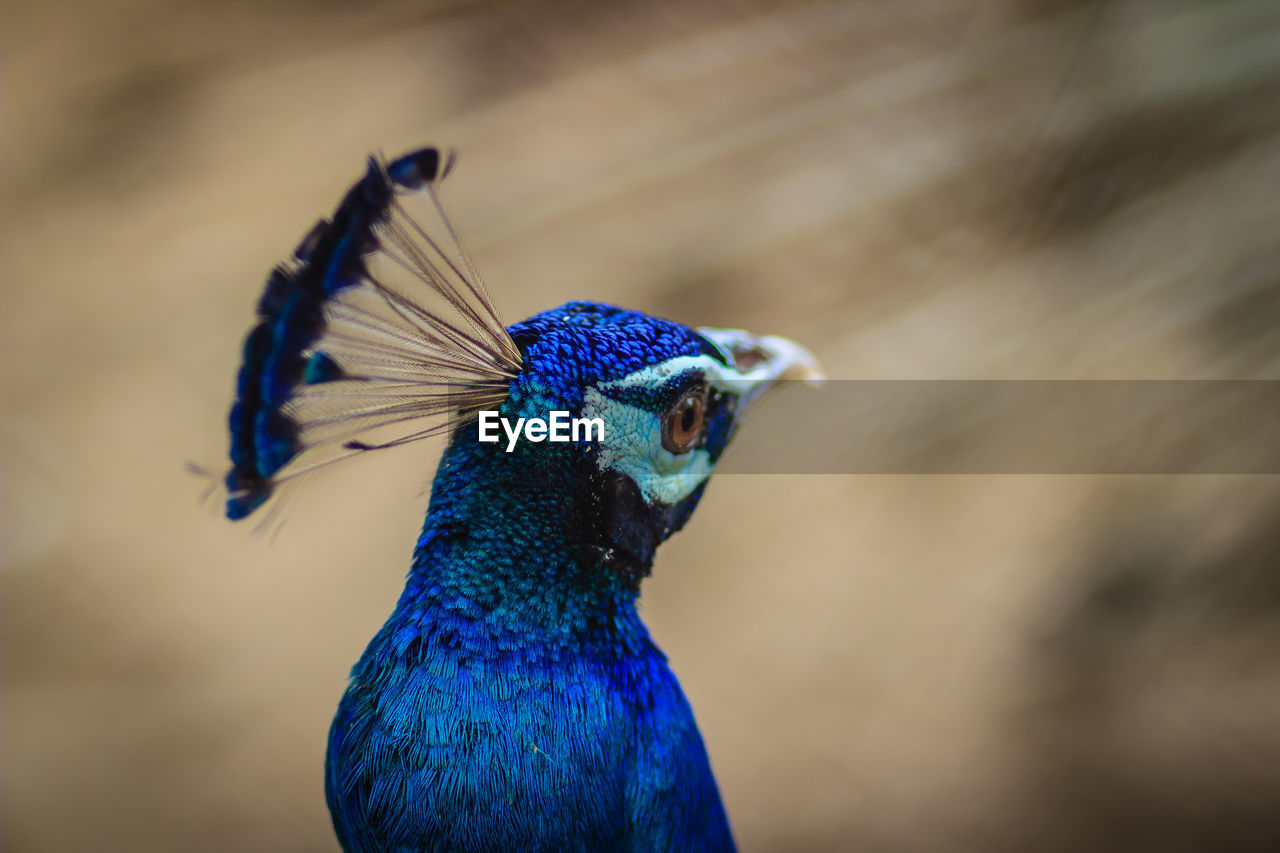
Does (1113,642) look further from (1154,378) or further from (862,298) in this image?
(862,298)

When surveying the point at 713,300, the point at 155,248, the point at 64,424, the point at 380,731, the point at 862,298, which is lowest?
the point at 380,731

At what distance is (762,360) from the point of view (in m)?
0.90

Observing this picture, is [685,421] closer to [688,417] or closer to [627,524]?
[688,417]

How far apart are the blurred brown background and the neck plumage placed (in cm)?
128

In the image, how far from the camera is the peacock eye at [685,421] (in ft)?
2.47

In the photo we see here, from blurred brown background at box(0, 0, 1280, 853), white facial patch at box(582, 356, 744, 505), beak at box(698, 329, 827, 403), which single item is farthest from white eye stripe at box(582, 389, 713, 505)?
blurred brown background at box(0, 0, 1280, 853)

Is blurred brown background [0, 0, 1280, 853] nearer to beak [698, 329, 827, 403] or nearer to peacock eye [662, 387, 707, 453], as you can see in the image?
beak [698, 329, 827, 403]

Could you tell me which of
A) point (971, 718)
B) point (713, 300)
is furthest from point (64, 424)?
point (971, 718)

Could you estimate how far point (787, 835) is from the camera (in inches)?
80.4

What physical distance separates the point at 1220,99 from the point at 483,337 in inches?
80.1

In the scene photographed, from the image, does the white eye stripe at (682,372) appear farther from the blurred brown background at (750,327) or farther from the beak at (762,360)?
the blurred brown background at (750,327)

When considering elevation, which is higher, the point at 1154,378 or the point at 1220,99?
the point at 1220,99

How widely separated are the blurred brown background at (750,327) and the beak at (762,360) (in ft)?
3.67

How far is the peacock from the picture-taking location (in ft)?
1.86
